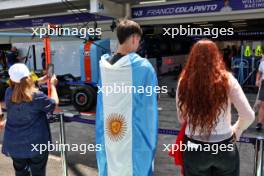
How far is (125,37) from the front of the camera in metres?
2.51

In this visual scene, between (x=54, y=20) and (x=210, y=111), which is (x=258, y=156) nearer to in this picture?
(x=210, y=111)

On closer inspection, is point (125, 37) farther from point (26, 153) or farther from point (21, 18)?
point (21, 18)

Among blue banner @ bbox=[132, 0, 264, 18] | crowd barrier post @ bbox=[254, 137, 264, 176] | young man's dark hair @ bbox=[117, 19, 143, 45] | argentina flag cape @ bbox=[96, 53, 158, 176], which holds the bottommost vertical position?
crowd barrier post @ bbox=[254, 137, 264, 176]

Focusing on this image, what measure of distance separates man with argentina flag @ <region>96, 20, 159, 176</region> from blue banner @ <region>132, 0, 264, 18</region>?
25.7ft

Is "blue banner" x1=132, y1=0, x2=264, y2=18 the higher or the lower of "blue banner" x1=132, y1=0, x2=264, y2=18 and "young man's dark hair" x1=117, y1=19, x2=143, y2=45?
the higher

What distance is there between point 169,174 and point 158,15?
297 inches

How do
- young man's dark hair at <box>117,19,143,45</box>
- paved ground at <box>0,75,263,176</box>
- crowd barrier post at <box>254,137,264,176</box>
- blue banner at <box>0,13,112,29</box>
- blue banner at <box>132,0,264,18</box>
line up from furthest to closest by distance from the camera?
1. blue banner at <box>0,13,112,29</box>
2. blue banner at <box>132,0,264,18</box>
3. paved ground at <box>0,75,263,176</box>
4. crowd barrier post at <box>254,137,264,176</box>
5. young man's dark hair at <box>117,19,143,45</box>

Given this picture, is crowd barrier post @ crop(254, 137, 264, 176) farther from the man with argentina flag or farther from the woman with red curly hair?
the man with argentina flag

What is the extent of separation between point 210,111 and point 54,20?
40.1 feet

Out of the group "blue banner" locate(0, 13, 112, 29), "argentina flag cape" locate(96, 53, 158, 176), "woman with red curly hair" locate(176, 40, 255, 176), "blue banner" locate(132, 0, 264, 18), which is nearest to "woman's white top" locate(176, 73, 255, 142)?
"woman with red curly hair" locate(176, 40, 255, 176)

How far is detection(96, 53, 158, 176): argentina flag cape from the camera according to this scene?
8.30 ft

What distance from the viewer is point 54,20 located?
535 inches

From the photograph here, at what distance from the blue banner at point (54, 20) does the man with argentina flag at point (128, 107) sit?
32.0ft

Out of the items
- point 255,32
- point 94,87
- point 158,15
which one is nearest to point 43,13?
point 158,15
